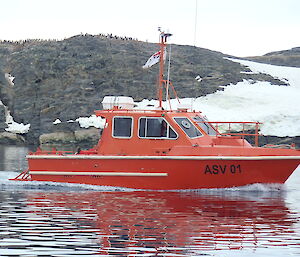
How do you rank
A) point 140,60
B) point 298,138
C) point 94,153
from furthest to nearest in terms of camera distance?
point 140,60 → point 298,138 → point 94,153

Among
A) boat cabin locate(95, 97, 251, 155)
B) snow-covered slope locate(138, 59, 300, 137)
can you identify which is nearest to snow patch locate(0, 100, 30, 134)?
snow-covered slope locate(138, 59, 300, 137)

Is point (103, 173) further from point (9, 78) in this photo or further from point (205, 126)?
point (9, 78)

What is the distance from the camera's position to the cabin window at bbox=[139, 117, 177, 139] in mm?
18266

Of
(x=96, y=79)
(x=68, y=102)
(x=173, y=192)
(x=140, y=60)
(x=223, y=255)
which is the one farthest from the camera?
(x=140, y=60)

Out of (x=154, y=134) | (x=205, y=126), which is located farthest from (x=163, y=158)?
(x=205, y=126)

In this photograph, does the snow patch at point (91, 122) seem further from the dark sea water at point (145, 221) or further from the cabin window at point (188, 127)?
the cabin window at point (188, 127)

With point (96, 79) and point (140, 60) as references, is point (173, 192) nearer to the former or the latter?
point (96, 79)

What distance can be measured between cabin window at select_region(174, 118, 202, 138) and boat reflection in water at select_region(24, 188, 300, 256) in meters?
1.87

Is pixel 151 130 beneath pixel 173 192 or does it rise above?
above

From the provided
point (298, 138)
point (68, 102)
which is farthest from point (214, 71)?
point (298, 138)

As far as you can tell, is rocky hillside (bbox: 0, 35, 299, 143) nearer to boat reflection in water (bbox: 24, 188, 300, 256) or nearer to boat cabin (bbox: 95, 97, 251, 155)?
boat cabin (bbox: 95, 97, 251, 155)

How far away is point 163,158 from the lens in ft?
58.1

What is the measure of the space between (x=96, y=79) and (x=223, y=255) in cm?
3468

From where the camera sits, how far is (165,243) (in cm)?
1052
